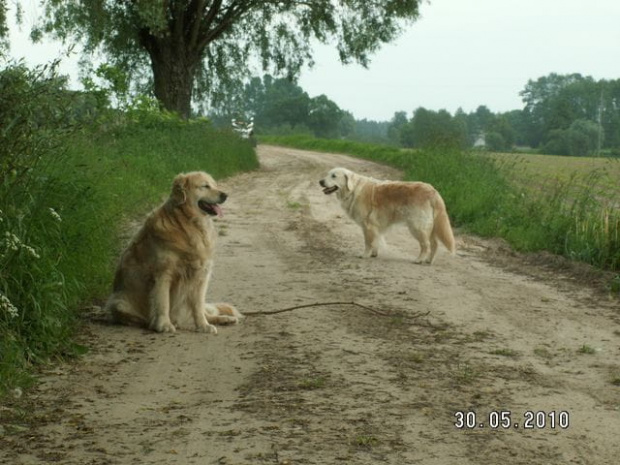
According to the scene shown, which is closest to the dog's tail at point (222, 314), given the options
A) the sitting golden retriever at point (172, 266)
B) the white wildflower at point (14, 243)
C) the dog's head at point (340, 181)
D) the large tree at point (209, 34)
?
the sitting golden retriever at point (172, 266)

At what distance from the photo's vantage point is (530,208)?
632 inches

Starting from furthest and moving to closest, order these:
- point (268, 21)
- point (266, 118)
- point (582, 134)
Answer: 1. point (266, 118)
2. point (268, 21)
3. point (582, 134)

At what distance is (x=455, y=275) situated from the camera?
38.8 feet

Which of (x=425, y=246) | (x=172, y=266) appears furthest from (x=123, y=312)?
(x=425, y=246)

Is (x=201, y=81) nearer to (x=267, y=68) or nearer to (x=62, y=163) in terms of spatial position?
(x=267, y=68)

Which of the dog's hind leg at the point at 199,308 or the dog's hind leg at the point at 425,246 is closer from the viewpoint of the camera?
the dog's hind leg at the point at 199,308

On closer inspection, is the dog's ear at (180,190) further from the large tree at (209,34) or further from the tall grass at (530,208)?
the large tree at (209,34)

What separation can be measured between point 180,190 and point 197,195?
164 millimetres

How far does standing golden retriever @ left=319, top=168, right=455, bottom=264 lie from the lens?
13.0m

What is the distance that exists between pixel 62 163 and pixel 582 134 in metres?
15.6

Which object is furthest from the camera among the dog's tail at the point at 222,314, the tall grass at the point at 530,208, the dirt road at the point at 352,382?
the tall grass at the point at 530,208

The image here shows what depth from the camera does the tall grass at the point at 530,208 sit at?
1277 cm

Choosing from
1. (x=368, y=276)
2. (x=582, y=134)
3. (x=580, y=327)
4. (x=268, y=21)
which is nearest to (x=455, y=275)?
(x=368, y=276)

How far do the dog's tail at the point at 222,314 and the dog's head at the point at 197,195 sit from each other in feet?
2.95
